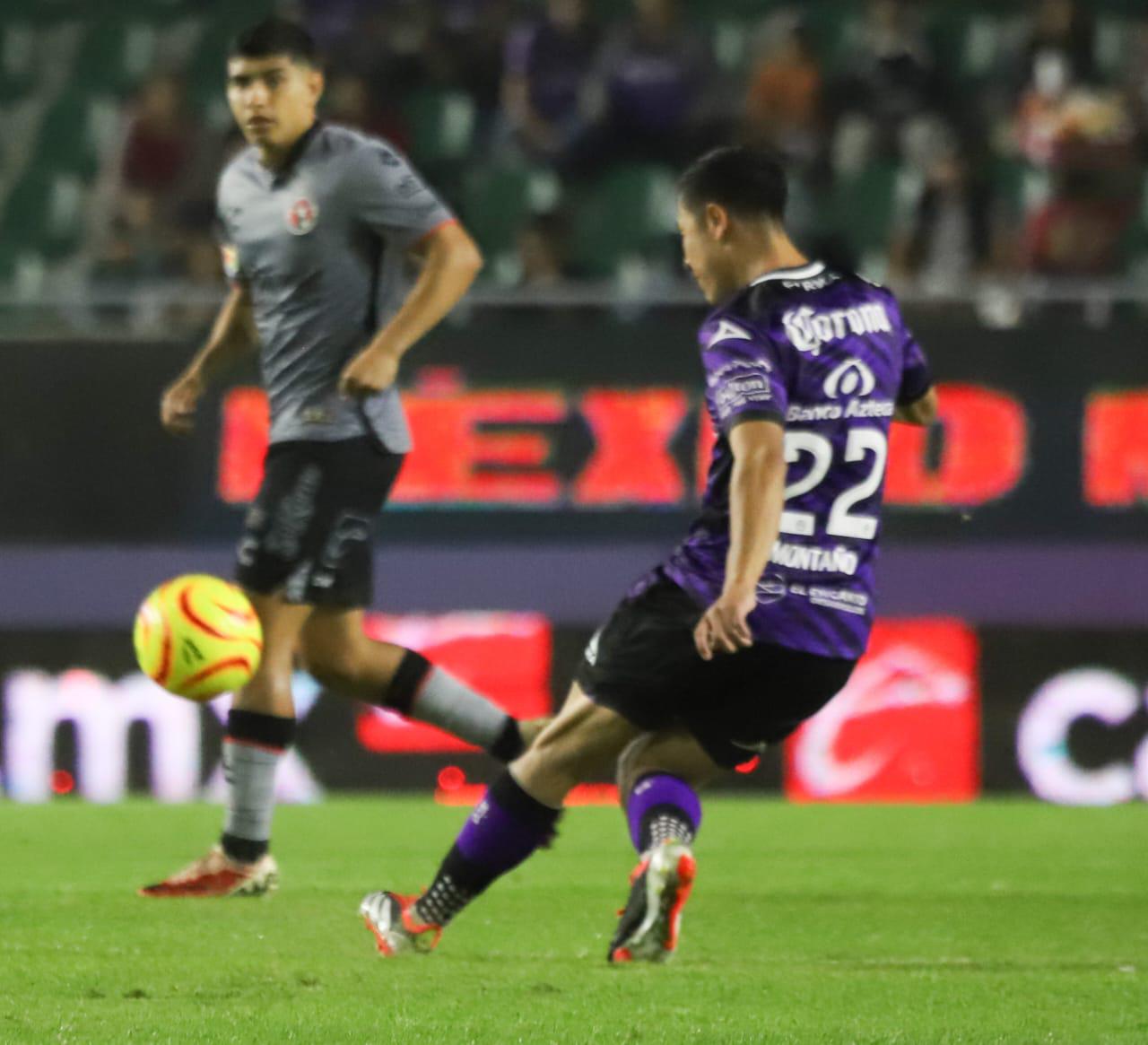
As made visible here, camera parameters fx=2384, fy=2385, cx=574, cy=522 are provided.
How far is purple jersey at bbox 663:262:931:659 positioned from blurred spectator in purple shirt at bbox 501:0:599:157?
7.21 m

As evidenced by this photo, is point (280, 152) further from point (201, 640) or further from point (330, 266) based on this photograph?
point (201, 640)

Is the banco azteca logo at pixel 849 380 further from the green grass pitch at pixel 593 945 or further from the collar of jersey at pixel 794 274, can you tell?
the green grass pitch at pixel 593 945

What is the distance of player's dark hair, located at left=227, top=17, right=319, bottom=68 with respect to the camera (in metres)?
6.23

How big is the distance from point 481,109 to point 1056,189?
3.07 metres

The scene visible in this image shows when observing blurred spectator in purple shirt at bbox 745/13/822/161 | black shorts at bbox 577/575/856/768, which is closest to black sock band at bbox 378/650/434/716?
black shorts at bbox 577/575/856/768

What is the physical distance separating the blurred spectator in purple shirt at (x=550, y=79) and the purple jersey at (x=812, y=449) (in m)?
7.21

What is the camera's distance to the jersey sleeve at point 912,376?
5.30 metres

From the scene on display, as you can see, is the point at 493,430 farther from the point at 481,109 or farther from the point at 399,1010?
the point at 399,1010

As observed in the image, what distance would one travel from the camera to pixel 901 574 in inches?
425

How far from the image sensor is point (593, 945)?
5.42 metres

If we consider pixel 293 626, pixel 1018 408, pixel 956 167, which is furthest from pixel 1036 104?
pixel 293 626

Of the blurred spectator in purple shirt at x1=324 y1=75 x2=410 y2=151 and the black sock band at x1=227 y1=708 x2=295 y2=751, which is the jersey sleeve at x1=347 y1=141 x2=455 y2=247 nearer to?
the black sock band at x1=227 y1=708 x2=295 y2=751

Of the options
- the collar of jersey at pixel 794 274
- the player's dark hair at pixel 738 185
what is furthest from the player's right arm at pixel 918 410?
Answer: the player's dark hair at pixel 738 185

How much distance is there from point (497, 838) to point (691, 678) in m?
0.54
